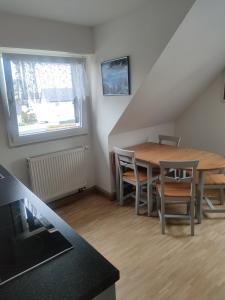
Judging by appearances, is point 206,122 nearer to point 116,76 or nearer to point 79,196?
point 116,76

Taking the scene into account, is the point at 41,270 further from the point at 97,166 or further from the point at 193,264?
the point at 97,166

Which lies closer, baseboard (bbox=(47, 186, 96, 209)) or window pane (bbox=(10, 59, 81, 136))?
window pane (bbox=(10, 59, 81, 136))

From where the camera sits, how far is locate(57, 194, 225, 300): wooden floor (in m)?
1.81

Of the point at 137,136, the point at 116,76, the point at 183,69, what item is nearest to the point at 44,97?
the point at 116,76

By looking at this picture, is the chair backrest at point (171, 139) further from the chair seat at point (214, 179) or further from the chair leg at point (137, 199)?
the chair leg at point (137, 199)

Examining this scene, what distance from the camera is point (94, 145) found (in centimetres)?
344

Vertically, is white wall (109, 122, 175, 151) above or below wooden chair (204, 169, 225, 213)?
above

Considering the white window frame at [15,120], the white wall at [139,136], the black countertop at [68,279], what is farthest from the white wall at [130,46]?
the black countertop at [68,279]

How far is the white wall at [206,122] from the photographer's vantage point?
348cm

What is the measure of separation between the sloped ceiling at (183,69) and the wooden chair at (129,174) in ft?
1.41

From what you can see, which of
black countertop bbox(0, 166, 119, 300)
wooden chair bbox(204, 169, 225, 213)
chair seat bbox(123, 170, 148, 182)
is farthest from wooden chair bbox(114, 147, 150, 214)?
black countertop bbox(0, 166, 119, 300)

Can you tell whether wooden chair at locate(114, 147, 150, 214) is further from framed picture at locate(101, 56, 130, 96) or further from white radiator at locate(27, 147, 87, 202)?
framed picture at locate(101, 56, 130, 96)

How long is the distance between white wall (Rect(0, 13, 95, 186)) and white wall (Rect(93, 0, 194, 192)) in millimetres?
253

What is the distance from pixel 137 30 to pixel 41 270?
2.41 m
